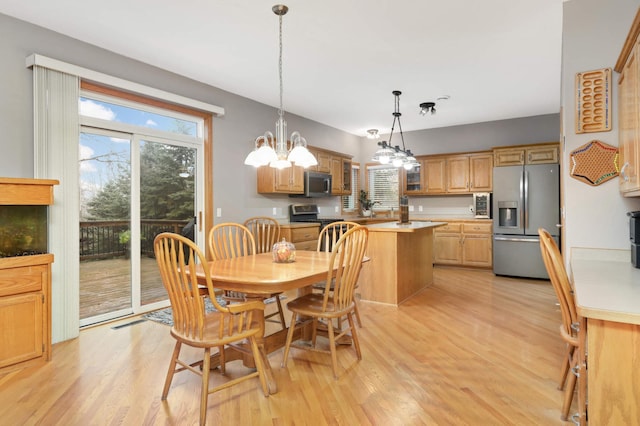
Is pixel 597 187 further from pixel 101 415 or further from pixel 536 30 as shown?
pixel 101 415

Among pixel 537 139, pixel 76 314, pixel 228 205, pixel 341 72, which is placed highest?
pixel 341 72

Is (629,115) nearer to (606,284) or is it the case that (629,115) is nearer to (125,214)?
(606,284)

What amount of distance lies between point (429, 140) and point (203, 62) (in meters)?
4.72

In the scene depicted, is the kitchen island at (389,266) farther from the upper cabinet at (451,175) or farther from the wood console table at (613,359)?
the wood console table at (613,359)

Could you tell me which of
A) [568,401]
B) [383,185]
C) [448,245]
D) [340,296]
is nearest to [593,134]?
[568,401]

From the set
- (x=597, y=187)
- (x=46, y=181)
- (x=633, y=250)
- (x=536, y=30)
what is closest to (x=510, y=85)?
(x=536, y=30)

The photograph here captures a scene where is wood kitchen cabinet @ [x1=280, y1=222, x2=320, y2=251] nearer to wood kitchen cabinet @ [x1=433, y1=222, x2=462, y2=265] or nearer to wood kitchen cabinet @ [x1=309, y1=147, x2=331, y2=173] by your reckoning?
wood kitchen cabinet @ [x1=309, y1=147, x2=331, y2=173]

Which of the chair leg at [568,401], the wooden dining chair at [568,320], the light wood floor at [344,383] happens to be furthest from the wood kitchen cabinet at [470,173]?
the chair leg at [568,401]

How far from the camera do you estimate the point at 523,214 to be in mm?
5602

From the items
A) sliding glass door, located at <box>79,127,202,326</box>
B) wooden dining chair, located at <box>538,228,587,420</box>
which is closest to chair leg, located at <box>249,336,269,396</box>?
wooden dining chair, located at <box>538,228,587,420</box>

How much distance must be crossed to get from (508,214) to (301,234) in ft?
10.9

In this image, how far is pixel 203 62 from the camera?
12.5 feet

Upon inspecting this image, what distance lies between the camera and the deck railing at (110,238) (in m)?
3.53

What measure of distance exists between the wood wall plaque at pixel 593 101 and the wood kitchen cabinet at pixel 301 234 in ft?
11.3
